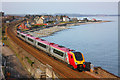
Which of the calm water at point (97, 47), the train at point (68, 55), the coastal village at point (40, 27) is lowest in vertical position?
the calm water at point (97, 47)

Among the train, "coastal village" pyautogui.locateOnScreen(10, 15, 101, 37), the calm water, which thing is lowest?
the calm water

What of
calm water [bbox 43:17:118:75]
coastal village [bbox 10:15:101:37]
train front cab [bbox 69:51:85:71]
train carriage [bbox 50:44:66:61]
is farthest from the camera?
coastal village [bbox 10:15:101:37]

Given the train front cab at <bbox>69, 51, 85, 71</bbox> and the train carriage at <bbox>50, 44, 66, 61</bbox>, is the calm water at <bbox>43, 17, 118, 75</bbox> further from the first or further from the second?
the train front cab at <bbox>69, 51, 85, 71</bbox>

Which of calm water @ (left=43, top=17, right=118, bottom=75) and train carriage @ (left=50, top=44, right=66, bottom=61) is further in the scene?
calm water @ (left=43, top=17, right=118, bottom=75)

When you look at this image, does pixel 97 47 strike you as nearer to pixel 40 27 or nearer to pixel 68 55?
pixel 68 55

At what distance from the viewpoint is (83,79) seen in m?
18.7

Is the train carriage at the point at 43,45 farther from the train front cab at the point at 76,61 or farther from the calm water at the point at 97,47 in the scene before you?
the calm water at the point at 97,47

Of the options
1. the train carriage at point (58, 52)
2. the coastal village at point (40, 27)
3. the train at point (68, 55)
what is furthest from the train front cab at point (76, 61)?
the coastal village at point (40, 27)

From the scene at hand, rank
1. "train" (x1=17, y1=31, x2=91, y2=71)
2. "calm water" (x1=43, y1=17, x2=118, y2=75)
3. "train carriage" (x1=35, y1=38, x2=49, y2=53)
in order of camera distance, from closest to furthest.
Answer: "train" (x1=17, y1=31, x2=91, y2=71)
"train carriage" (x1=35, y1=38, x2=49, y2=53)
"calm water" (x1=43, y1=17, x2=118, y2=75)


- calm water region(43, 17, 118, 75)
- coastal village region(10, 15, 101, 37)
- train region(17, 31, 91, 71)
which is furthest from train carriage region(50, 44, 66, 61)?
coastal village region(10, 15, 101, 37)

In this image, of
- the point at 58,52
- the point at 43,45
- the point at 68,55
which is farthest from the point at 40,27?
the point at 68,55

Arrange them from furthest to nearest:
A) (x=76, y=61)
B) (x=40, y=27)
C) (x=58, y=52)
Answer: (x=40, y=27) < (x=58, y=52) < (x=76, y=61)

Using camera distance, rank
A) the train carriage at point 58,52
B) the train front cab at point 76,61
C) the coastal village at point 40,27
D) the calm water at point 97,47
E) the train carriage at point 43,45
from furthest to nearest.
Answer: the coastal village at point 40,27, the calm water at point 97,47, the train carriage at point 43,45, the train carriage at point 58,52, the train front cab at point 76,61

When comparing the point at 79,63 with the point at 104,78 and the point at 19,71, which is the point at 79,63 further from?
the point at 19,71
